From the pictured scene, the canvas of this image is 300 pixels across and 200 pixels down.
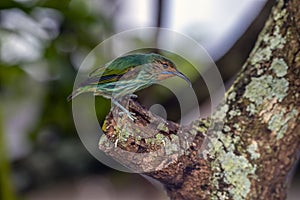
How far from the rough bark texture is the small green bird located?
0.11ft

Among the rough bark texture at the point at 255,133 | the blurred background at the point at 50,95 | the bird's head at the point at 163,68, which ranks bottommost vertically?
the blurred background at the point at 50,95

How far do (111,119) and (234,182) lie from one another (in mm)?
69

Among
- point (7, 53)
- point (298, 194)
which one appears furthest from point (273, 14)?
point (7, 53)

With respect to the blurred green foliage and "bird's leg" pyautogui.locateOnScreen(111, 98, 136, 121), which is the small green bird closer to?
"bird's leg" pyautogui.locateOnScreen(111, 98, 136, 121)

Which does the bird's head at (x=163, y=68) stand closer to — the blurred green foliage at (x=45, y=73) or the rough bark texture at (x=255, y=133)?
the rough bark texture at (x=255, y=133)

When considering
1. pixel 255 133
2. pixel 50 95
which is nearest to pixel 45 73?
pixel 50 95

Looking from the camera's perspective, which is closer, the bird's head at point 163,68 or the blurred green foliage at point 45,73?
the bird's head at point 163,68

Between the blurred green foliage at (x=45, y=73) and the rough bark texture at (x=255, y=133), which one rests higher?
the rough bark texture at (x=255, y=133)

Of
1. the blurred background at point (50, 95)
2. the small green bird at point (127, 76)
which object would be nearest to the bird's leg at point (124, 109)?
the small green bird at point (127, 76)

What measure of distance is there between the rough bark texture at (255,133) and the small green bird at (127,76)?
1.4 inches

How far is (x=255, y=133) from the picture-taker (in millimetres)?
265

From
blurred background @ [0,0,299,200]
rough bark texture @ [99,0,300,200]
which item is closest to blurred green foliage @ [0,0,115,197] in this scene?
blurred background @ [0,0,299,200]

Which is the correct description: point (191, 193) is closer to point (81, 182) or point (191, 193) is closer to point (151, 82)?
point (151, 82)

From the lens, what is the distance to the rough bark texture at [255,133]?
0.84 feet
